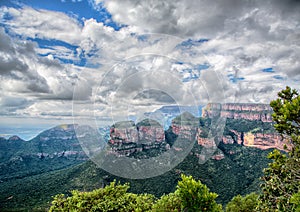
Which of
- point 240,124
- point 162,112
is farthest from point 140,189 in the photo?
point 240,124

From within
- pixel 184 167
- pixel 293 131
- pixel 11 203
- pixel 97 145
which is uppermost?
pixel 293 131

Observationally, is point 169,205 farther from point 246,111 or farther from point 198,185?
point 246,111

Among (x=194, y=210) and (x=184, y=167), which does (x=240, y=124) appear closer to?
(x=184, y=167)

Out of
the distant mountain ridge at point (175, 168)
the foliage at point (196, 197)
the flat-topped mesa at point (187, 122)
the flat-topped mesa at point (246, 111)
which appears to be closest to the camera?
the foliage at point (196, 197)

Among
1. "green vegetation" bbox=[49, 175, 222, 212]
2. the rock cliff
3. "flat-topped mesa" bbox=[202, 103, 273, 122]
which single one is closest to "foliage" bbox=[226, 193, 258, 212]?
"green vegetation" bbox=[49, 175, 222, 212]

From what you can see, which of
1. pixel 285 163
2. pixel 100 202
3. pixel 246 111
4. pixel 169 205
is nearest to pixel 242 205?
pixel 285 163

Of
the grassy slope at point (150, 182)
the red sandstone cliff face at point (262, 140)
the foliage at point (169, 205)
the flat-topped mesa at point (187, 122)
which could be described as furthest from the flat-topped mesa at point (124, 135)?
the foliage at point (169, 205)

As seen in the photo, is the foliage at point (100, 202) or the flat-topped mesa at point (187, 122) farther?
the flat-topped mesa at point (187, 122)

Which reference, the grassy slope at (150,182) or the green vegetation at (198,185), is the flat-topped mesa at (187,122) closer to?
the green vegetation at (198,185)

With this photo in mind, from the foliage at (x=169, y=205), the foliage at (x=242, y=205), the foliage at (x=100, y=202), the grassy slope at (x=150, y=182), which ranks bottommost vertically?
the grassy slope at (x=150, y=182)
